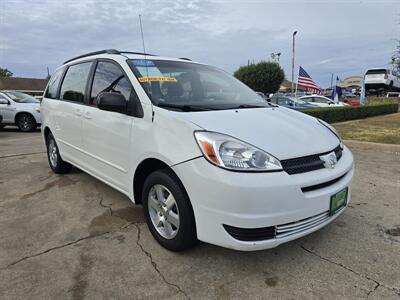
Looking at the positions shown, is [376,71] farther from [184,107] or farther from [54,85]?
[184,107]

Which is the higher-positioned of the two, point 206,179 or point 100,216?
point 206,179

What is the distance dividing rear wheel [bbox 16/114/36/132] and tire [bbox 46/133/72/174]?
7276 mm

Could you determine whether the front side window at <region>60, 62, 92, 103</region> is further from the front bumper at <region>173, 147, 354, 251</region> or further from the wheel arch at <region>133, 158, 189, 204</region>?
the front bumper at <region>173, 147, 354, 251</region>

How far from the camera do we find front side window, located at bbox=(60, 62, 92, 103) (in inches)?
151

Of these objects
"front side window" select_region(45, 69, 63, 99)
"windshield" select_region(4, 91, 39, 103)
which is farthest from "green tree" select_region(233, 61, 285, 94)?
"front side window" select_region(45, 69, 63, 99)

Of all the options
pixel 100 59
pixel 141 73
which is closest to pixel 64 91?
pixel 100 59

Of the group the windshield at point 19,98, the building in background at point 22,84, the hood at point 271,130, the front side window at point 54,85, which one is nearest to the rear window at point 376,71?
the windshield at point 19,98

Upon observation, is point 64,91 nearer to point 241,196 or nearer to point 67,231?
point 67,231

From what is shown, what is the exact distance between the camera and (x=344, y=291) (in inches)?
84.9

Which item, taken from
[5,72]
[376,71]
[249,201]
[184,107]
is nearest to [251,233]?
[249,201]

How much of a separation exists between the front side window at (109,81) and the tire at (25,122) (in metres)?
9.16

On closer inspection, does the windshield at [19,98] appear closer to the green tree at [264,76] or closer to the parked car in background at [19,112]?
the parked car in background at [19,112]

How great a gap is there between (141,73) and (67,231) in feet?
5.56

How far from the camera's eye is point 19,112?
1122 centimetres
